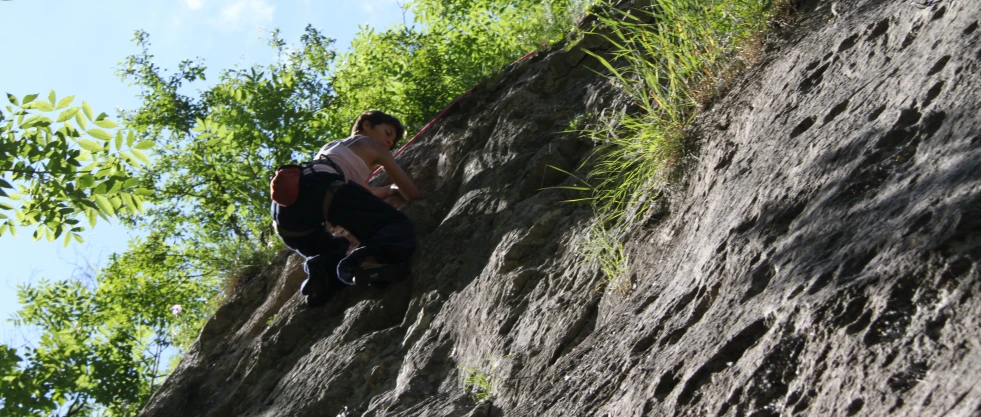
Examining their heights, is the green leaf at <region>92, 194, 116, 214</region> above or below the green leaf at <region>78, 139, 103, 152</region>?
below

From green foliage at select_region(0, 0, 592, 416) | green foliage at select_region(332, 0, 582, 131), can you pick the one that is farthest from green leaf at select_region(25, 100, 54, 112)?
green foliage at select_region(332, 0, 582, 131)

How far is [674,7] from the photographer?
4.62 m

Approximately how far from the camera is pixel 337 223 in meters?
5.64

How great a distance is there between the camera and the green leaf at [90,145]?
555 cm

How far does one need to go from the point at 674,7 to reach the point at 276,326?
3.31 metres

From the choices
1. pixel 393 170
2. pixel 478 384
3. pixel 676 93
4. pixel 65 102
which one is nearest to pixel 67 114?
pixel 65 102

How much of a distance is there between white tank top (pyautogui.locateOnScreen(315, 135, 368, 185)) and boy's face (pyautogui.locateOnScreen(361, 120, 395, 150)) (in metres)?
0.24

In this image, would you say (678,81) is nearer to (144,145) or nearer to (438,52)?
(144,145)

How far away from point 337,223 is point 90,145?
158 cm

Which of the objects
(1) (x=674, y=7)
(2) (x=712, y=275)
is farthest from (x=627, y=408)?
(1) (x=674, y=7)

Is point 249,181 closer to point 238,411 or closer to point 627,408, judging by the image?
point 238,411

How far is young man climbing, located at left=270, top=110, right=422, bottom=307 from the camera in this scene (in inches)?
212

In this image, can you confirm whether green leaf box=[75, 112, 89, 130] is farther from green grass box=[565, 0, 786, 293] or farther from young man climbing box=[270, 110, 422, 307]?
green grass box=[565, 0, 786, 293]

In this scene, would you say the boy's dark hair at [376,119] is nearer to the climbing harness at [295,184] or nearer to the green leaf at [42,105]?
the climbing harness at [295,184]
